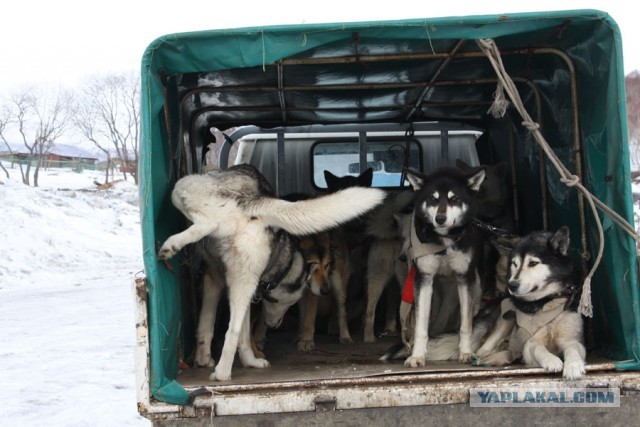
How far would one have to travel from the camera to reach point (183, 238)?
3.66m

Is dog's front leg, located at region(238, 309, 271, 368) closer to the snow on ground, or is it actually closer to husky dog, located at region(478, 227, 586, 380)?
the snow on ground

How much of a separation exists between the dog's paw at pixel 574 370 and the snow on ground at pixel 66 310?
7.43 feet

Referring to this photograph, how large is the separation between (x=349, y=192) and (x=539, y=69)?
2142 millimetres

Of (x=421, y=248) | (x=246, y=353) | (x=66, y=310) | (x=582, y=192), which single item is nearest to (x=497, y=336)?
(x=421, y=248)

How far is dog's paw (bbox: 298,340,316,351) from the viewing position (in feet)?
17.1

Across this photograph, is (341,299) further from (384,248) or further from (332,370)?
(332,370)

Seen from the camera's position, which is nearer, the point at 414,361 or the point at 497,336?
the point at 414,361

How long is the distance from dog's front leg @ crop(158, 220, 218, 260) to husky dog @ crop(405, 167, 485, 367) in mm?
1403

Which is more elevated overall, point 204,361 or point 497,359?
point 497,359

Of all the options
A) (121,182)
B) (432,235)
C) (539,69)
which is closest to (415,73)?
(539,69)

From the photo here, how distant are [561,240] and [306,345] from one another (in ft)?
7.02

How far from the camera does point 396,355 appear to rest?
4527mm

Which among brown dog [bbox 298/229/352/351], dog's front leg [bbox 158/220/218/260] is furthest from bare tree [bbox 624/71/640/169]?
dog's front leg [bbox 158/220/218/260]

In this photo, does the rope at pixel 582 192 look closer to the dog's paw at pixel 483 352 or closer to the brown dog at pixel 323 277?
the dog's paw at pixel 483 352
